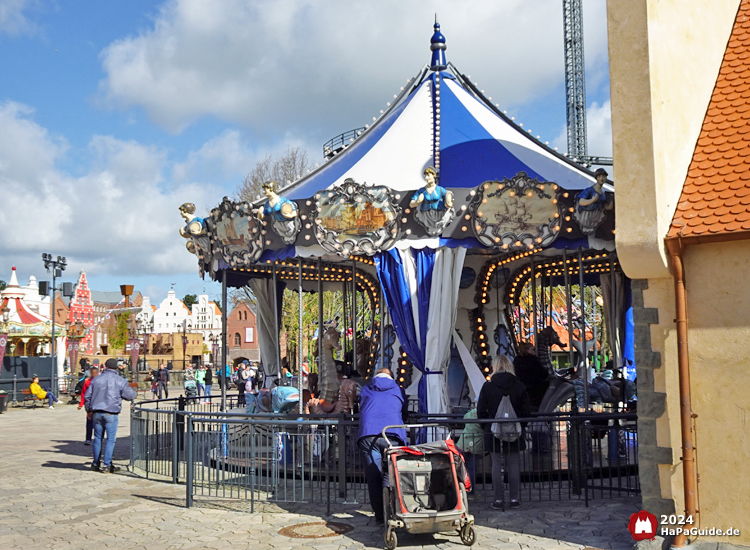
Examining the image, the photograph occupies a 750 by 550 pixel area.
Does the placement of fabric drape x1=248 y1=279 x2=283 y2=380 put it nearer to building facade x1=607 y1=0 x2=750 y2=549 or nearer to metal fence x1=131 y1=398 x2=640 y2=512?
metal fence x1=131 y1=398 x2=640 y2=512

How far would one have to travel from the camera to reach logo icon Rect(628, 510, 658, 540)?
604 cm

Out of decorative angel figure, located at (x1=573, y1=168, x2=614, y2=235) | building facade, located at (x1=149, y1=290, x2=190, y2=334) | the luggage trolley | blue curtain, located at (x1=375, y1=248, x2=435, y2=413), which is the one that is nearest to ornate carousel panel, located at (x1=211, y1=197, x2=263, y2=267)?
blue curtain, located at (x1=375, y1=248, x2=435, y2=413)

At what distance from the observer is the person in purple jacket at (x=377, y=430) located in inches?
282

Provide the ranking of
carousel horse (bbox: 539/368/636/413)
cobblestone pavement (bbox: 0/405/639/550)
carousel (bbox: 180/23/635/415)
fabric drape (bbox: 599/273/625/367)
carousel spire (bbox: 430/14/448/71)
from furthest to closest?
fabric drape (bbox: 599/273/625/367)
carousel spire (bbox: 430/14/448/71)
carousel horse (bbox: 539/368/636/413)
carousel (bbox: 180/23/635/415)
cobblestone pavement (bbox: 0/405/639/550)

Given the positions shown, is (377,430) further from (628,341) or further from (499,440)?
(628,341)

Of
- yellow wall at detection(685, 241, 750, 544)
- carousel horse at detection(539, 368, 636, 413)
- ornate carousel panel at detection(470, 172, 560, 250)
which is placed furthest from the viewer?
carousel horse at detection(539, 368, 636, 413)

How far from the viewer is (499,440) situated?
7.95m

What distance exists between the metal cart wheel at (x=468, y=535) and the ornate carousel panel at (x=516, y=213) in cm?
477

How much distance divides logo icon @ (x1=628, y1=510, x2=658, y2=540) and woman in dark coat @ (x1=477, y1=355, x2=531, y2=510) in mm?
1865

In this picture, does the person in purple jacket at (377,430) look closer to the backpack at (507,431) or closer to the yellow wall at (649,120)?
the backpack at (507,431)

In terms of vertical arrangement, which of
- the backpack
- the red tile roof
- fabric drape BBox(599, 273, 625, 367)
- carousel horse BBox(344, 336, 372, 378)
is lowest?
the backpack

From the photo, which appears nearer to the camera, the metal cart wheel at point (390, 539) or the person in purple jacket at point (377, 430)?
the metal cart wheel at point (390, 539)

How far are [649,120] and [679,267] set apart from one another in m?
1.35

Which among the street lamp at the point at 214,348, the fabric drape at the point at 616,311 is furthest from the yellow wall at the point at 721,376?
the street lamp at the point at 214,348
